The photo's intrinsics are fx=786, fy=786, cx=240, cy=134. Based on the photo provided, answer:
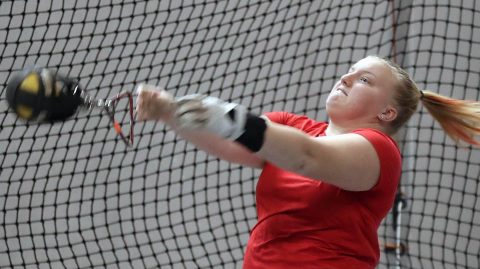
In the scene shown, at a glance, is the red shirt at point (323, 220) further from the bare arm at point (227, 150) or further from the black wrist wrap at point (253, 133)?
the black wrist wrap at point (253, 133)

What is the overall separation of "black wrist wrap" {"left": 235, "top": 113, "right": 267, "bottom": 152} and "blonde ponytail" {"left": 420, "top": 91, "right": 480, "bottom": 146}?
18.8 inches

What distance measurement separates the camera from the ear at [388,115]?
1255mm

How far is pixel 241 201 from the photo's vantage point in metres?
2.68

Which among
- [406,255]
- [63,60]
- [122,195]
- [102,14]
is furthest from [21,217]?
[406,255]

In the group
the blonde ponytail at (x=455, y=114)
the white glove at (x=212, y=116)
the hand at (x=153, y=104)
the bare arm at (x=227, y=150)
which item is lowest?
the bare arm at (x=227, y=150)

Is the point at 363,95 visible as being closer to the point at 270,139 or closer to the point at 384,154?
the point at 384,154

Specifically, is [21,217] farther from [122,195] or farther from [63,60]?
[63,60]

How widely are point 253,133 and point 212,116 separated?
0.06 m

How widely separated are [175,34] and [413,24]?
82 cm

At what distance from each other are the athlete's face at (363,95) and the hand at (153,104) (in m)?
0.33

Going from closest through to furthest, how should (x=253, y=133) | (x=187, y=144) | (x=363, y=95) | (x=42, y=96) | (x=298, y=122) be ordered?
(x=253, y=133) < (x=42, y=96) < (x=363, y=95) < (x=298, y=122) < (x=187, y=144)

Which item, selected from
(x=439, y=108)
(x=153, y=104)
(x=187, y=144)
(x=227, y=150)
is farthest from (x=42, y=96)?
(x=187, y=144)

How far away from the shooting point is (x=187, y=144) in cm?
254

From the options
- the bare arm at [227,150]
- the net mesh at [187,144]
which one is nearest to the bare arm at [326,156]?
the bare arm at [227,150]
